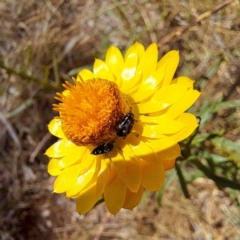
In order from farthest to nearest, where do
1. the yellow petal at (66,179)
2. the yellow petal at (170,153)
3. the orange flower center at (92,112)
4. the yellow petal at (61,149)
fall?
the yellow petal at (61,149), the yellow petal at (66,179), the orange flower center at (92,112), the yellow petal at (170,153)

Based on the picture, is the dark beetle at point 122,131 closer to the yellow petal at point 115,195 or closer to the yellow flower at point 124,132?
the yellow flower at point 124,132

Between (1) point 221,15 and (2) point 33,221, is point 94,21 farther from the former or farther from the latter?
(2) point 33,221

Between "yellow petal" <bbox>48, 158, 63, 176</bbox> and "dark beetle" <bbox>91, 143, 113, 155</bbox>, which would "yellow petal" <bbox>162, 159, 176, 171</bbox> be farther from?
"yellow petal" <bbox>48, 158, 63, 176</bbox>

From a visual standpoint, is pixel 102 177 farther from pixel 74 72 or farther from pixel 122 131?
pixel 74 72

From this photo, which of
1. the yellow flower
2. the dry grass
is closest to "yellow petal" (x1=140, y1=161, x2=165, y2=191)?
the yellow flower

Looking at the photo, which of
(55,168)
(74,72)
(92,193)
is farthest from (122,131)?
(74,72)

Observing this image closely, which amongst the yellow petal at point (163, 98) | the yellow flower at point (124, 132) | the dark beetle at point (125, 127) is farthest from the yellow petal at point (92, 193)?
the yellow petal at point (163, 98)
